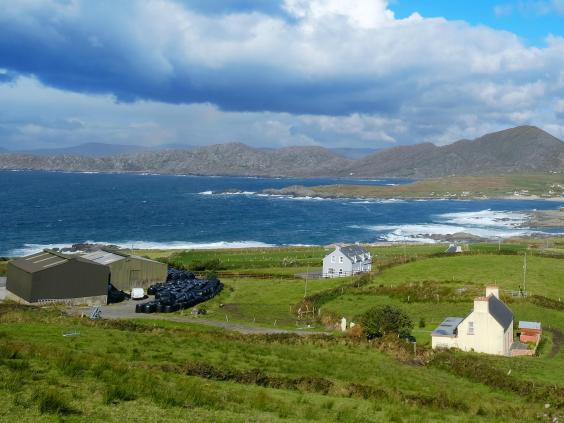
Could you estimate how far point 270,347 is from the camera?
85.5 ft

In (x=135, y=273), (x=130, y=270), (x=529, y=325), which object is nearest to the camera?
(x=529, y=325)

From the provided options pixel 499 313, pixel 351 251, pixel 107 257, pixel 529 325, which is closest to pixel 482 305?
pixel 499 313

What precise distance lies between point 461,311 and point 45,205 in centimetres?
14818

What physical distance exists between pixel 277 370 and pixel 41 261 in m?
31.8

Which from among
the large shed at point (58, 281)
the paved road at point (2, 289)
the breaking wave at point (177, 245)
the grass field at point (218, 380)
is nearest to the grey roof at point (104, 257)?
the large shed at point (58, 281)

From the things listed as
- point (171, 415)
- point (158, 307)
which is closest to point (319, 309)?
point (158, 307)

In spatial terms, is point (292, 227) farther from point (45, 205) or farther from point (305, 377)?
point (305, 377)

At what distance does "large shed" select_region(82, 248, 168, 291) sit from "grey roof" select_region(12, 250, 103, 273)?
4.83 metres

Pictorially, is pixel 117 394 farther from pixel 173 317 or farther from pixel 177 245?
pixel 177 245

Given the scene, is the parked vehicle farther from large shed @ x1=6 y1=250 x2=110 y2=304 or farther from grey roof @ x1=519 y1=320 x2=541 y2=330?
grey roof @ x1=519 y1=320 x2=541 y2=330

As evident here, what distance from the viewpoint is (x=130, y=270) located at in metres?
52.5

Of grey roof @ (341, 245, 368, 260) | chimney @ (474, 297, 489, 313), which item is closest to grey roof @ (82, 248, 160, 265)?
grey roof @ (341, 245, 368, 260)

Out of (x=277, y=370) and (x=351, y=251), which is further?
(x=351, y=251)

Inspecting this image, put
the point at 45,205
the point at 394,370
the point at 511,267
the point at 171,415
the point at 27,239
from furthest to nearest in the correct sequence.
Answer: the point at 45,205
the point at 27,239
the point at 511,267
the point at 394,370
the point at 171,415
